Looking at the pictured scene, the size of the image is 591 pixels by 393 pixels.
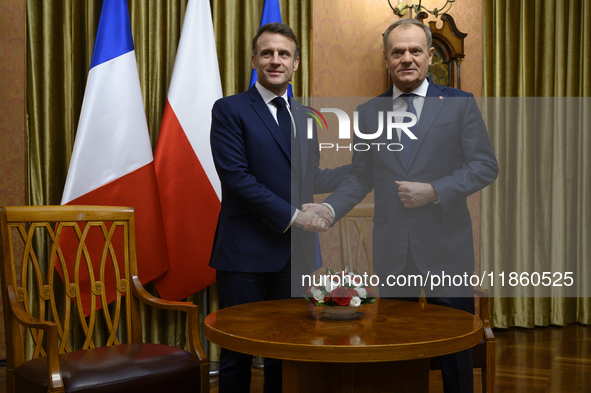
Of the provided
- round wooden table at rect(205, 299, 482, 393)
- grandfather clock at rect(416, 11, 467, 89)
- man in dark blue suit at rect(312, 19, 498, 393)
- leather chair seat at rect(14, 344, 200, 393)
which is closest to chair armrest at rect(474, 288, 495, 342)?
man in dark blue suit at rect(312, 19, 498, 393)

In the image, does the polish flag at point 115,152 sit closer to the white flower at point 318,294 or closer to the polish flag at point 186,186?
the polish flag at point 186,186

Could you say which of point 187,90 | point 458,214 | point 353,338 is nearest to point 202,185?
point 187,90

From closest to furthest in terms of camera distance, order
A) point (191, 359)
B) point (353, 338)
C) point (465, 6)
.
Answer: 1. point (353, 338)
2. point (191, 359)
3. point (465, 6)

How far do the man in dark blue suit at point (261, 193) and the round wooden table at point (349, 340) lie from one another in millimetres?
269

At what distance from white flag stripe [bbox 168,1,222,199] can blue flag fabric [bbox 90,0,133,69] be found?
0.88ft

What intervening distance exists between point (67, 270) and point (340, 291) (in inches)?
47.2

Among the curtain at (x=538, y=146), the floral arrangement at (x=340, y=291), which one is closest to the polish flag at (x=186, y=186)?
the floral arrangement at (x=340, y=291)

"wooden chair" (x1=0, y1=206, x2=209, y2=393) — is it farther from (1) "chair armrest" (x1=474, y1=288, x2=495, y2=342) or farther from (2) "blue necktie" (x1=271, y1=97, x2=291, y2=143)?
(1) "chair armrest" (x1=474, y1=288, x2=495, y2=342)

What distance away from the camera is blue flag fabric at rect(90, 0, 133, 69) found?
245 cm

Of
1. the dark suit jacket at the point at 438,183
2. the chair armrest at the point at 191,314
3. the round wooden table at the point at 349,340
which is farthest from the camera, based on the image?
the dark suit jacket at the point at 438,183

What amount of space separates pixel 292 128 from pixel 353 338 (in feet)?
3.42

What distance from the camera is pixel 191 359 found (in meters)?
1.62

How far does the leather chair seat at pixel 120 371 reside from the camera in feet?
4.60

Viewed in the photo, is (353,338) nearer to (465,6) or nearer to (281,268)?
(281,268)
